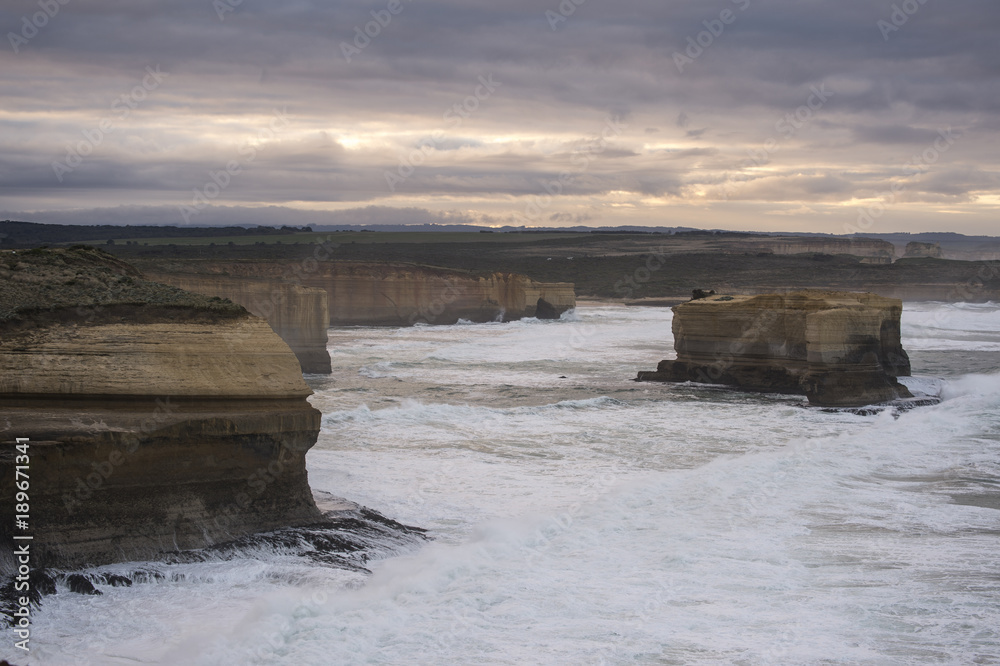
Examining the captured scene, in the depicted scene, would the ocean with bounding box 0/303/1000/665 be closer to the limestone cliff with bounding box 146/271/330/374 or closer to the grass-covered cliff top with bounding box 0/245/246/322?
the grass-covered cliff top with bounding box 0/245/246/322

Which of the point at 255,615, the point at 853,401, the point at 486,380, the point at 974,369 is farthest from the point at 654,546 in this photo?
the point at 974,369

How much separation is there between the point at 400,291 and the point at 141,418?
46536 millimetres

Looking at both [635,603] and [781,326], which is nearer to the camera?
[635,603]

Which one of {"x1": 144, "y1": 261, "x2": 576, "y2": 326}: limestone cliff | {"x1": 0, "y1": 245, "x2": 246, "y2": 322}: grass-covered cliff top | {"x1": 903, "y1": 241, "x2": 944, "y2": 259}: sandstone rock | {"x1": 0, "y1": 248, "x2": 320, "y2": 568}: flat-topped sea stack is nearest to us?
{"x1": 0, "y1": 248, "x2": 320, "y2": 568}: flat-topped sea stack

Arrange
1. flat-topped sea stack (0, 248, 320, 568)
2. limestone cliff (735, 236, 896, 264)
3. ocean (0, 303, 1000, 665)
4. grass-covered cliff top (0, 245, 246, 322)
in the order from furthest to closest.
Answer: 1. limestone cliff (735, 236, 896, 264)
2. grass-covered cliff top (0, 245, 246, 322)
3. flat-topped sea stack (0, 248, 320, 568)
4. ocean (0, 303, 1000, 665)

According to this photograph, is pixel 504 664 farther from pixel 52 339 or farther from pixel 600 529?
pixel 52 339

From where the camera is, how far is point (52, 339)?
8.57 m

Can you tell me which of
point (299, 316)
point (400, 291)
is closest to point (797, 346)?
point (299, 316)

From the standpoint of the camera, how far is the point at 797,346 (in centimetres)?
2422

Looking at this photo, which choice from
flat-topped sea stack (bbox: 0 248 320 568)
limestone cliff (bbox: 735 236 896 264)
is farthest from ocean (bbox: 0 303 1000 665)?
limestone cliff (bbox: 735 236 896 264)

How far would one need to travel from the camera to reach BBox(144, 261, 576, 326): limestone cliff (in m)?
52.7

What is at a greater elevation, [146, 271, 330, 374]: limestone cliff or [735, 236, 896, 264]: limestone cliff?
[735, 236, 896, 264]: limestone cliff

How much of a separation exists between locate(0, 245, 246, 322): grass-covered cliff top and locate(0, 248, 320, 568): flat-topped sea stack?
2 cm

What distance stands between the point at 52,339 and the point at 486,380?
18.7 meters
